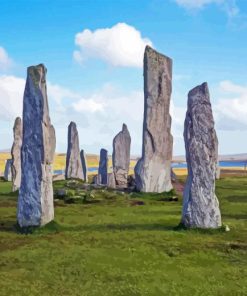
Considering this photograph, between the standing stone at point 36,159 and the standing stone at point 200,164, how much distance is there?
19.7 ft

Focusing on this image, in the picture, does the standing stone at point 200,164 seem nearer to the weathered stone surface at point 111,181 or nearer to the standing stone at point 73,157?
the weathered stone surface at point 111,181

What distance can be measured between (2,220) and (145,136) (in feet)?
50.3

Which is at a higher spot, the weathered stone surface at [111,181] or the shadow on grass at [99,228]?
the weathered stone surface at [111,181]

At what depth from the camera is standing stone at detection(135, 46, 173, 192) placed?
36312 mm

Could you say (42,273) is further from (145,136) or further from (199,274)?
(145,136)

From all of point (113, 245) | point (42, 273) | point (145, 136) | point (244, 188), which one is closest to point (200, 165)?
point (113, 245)

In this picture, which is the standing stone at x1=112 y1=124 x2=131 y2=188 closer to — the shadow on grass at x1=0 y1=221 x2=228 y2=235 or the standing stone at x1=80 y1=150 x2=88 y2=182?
the standing stone at x1=80 y1=150 x2=88 y2=182

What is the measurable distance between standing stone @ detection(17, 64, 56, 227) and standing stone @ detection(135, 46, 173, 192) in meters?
14.8

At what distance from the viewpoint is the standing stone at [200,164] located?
68.2 ft

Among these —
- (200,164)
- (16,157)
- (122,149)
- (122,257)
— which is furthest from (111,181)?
(122,257)

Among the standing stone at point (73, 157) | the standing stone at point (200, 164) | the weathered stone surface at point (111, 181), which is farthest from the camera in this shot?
the standing stone at point (73, 157)

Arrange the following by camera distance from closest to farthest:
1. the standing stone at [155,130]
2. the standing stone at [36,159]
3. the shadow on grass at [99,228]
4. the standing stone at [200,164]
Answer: the shadow on grass at [99,228] < the standing stone at [200,164] < the standing stone at [36,159] < the standing stone at [155,130]

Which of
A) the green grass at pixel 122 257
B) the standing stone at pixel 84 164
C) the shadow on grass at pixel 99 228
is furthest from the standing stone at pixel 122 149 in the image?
the shadow on grass at pixel 99 228

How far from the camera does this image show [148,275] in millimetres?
14398
